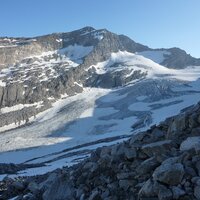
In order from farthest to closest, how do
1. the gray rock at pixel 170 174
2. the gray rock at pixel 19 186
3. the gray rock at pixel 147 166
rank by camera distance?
1. the gray rock at pixel 19 186
2. the gray rock at pixel 147 166
3. the gray rock at pixel 170 174

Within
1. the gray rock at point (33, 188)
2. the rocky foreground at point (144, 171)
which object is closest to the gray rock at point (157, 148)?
the rocky foreground at point (144, 171)

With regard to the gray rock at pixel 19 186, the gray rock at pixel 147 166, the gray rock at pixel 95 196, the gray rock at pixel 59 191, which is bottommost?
the gray rock at pixel 19 186

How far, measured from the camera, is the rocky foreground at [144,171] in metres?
14.0

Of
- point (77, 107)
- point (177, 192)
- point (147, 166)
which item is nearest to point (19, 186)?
point (147, 166)

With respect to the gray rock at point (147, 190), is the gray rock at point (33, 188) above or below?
below

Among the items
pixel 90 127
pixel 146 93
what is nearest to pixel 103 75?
pixel 146 93

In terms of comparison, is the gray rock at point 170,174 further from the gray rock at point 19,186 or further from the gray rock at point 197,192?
the gray rock at point 19,186

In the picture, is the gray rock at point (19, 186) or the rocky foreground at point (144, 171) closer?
the rocky foreground at point (144, 171)

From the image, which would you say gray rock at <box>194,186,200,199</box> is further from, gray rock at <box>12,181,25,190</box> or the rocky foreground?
gray rock at <box>12,181,25,190</box>

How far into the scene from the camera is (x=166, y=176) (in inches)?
553

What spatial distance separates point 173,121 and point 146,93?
13865 centimetres

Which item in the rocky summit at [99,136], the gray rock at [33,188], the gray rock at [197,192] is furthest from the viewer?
the gray rock at [33,188]

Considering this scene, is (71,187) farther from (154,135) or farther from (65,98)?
(65,98)

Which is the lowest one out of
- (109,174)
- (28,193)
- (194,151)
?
(28,193)
